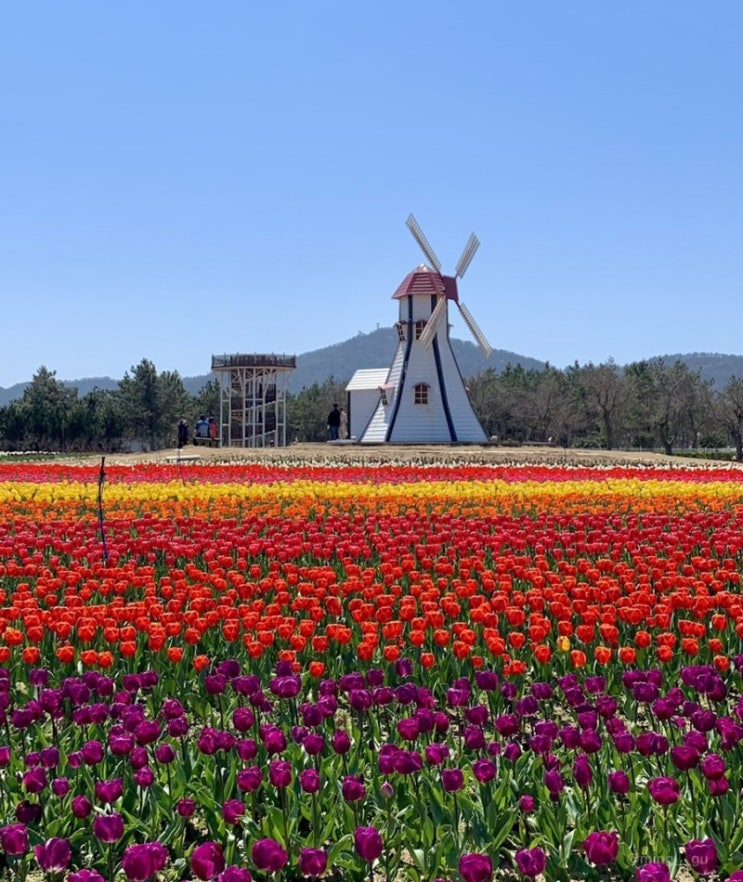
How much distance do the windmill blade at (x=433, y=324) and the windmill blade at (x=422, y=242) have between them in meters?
2.46

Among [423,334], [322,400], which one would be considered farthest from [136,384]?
[423,334]

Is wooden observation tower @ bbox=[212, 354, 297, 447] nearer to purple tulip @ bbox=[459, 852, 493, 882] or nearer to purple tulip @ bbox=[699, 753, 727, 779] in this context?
purple tulip @ bbox=[699, 753, 727, 779]

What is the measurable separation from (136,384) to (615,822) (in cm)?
8212

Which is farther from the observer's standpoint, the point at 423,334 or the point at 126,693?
the point at 423,334

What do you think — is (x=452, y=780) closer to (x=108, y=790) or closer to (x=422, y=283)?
(x=108, y=790)

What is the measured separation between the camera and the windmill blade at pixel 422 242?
44403 millimetres

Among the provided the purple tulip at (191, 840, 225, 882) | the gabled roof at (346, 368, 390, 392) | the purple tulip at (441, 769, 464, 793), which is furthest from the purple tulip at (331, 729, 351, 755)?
the gabled roof at (346, 368, 390, 392)

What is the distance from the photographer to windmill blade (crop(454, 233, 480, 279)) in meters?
44.7

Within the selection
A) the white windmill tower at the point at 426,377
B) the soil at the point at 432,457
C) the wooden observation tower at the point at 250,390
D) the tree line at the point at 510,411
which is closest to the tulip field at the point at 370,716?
the soil at the point at 432,457

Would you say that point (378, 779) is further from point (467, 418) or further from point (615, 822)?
point (467, 418)

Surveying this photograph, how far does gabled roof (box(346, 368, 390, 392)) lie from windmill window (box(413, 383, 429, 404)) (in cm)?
1025

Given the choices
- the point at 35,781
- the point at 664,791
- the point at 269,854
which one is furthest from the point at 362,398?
the point at 269,854

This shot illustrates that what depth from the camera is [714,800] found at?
3945 mm

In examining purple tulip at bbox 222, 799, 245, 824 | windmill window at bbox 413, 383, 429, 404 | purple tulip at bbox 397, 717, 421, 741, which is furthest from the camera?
windmill window at bbox 413, 383, 429, 404
